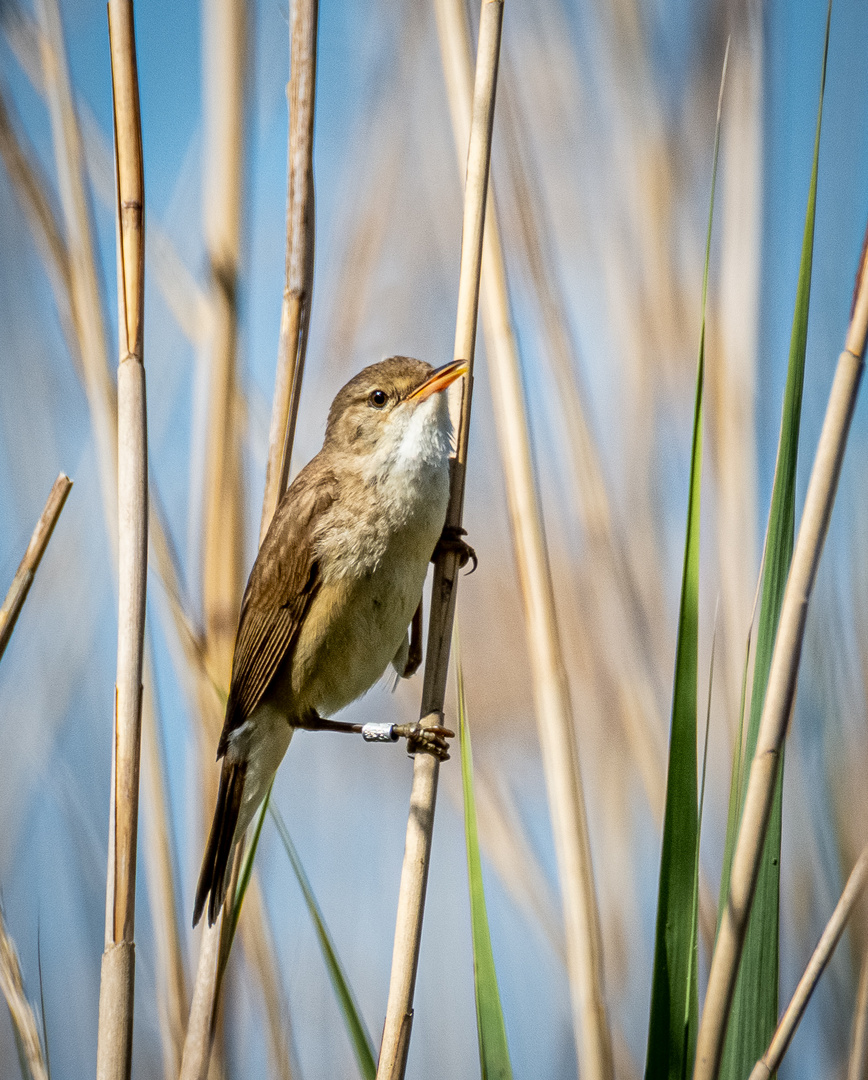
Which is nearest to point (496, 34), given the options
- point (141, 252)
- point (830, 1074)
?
point (141, 252)

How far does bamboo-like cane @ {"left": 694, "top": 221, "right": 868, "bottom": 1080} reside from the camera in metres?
1.26

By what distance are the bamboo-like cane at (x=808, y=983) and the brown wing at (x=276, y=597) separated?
3.95 ft

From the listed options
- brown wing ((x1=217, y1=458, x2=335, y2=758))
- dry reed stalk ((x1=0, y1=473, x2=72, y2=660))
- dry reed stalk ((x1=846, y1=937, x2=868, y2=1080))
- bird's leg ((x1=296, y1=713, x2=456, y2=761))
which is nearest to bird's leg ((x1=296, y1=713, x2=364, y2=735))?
bird's leg ((x1=296, y1=713, x2=456, y2=761))

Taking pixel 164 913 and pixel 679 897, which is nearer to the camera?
pixel 679 897

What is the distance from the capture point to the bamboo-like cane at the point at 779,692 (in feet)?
4.14

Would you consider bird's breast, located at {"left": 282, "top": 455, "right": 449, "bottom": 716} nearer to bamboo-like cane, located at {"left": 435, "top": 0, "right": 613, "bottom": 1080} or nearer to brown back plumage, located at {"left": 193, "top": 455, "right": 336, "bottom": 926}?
brown back plumage, located at {"left": 193, "top": 455, "right": 336, "bottom": 926}

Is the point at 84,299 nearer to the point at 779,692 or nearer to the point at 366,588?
the point at 366,588

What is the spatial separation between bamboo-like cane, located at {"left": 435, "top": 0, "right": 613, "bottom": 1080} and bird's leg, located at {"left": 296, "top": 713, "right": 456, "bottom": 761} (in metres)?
0.22

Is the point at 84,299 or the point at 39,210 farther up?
the point at 39,210

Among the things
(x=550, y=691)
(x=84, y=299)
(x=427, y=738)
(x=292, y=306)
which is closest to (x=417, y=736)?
(x=427, y=738)

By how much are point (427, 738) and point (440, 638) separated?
246mm

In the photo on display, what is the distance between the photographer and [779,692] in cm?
128

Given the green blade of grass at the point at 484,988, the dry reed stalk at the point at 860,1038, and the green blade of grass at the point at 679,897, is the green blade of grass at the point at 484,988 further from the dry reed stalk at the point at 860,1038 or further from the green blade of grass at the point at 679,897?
the dry reed stalk at the point at 860,1038

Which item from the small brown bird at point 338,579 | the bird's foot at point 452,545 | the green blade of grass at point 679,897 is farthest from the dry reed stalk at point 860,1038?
the bird's foot at point 452,545
